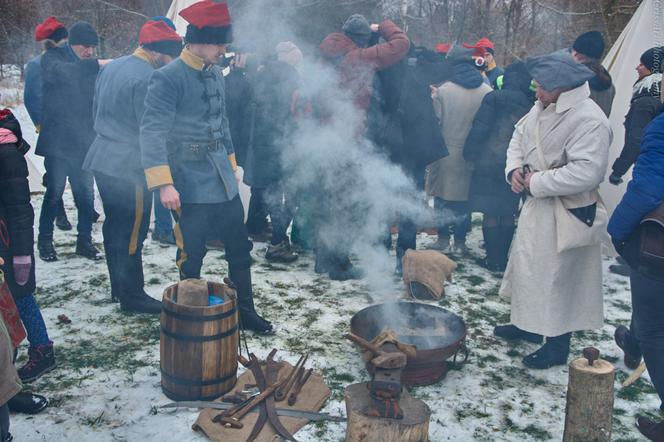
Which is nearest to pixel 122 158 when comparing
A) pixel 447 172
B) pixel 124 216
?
pixel 124 216

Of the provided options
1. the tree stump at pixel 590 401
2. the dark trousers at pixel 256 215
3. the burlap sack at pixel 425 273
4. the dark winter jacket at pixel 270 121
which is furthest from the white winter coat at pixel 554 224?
the dark trousers at pixel 256 215

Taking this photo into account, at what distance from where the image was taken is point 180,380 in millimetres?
3377

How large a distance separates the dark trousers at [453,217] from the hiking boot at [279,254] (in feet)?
6.64

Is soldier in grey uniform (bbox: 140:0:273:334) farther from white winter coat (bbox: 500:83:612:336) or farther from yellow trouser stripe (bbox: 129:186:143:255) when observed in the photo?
white winter coat (bbox: 500:83:612:336)

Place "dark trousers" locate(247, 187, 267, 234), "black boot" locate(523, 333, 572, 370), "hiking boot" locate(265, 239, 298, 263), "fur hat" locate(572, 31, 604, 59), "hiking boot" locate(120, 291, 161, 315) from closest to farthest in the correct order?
"black boot" locate(523, 333, 572, 370) → "hiking boot" locate(120, 291, 161, 315) → "fur hat" locate(572, 31, 604, 59) → "hiking boot" locate(265, 239, 298, 263) → "dark trousers" locate(247, 187, 267, 234)

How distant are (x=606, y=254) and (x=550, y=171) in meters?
4.07

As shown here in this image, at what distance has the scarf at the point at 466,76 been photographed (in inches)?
253

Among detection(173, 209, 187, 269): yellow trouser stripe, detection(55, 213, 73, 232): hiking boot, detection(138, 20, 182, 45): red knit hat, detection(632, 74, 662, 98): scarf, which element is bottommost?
detection(55, 213, 73, 232): hiking boot

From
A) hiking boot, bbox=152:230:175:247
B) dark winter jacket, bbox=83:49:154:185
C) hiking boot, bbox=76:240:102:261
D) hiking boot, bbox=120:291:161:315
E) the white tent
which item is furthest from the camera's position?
the white tent

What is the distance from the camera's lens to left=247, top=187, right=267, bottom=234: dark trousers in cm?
709

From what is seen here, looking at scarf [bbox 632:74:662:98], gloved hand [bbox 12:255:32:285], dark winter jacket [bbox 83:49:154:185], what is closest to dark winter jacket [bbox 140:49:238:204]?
dark winter jacket [bbox 83:49:154:185]

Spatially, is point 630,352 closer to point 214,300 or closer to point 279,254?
point 214,300

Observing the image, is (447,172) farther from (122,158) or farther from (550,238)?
(122,158)

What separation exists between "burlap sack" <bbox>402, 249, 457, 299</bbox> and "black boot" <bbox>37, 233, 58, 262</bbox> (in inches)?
157
